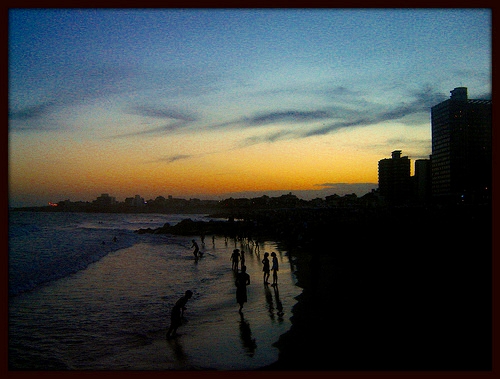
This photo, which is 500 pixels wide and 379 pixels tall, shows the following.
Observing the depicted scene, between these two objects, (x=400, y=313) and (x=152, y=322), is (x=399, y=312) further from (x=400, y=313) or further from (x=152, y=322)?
(x=152, y=322)

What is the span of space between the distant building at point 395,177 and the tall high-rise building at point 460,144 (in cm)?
3468

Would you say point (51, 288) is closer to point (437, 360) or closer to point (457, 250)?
point (437, 360)

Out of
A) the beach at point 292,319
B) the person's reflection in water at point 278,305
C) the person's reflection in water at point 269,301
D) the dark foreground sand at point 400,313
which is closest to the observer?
the dark foreground sand at point 400,313

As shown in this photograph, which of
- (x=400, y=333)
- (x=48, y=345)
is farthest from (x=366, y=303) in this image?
(x=48, y=345)

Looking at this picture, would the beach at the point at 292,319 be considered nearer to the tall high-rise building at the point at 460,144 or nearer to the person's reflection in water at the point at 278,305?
the person's reflection in water at the point at 278,305

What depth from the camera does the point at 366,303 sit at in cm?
1121

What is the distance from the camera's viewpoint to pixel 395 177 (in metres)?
154

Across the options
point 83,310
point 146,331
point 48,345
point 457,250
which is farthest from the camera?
point 457,250

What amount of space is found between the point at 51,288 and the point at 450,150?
11825 cm

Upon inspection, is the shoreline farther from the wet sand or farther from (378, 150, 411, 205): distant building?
(378, 150, 411, 205): distant building

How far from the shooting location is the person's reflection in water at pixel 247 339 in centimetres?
834

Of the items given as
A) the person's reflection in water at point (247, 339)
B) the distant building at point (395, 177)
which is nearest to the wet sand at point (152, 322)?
the person's reflection in water at point (247, 339)

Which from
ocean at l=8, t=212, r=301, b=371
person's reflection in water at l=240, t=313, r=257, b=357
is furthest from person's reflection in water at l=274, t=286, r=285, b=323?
person's reflection in water at l=240, t=313, r=257, b=357

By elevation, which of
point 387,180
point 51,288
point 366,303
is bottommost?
point 51,288
